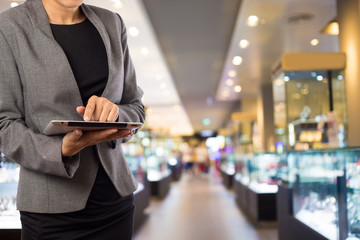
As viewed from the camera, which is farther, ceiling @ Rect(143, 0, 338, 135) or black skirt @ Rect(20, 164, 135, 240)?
ceiling @ Rect(143, 0, 338, 135)

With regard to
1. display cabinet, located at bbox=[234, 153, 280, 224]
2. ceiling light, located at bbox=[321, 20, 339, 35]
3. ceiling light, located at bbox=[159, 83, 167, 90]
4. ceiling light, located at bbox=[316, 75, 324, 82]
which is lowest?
display cabinet, located at bbox=[234, 153, 280, 224]

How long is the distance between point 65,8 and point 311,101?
5061mm

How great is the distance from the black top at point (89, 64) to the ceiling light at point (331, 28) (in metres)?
6.54

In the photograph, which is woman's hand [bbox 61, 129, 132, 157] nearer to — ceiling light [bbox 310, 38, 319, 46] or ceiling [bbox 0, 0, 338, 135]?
ceiling [bbox 0, 0, 338, 135]

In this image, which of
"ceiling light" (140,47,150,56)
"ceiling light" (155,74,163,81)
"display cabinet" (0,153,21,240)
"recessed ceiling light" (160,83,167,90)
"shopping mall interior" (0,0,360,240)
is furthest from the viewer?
"recessed ceiling light" (160,83,167,90)

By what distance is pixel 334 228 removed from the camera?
2779 mm

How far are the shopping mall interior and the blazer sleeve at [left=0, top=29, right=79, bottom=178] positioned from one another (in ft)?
5.04

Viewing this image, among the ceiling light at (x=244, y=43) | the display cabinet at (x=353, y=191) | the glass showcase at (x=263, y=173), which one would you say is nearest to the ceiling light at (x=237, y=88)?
the ceiling light at (x=244, y=43)

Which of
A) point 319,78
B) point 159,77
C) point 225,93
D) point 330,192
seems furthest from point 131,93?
point 225,93

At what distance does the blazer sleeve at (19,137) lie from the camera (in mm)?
801

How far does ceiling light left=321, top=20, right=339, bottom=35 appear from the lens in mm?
6784

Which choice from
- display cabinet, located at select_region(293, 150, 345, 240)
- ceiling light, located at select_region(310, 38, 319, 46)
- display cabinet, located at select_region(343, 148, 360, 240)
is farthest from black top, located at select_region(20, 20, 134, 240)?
ceiling light, located at select_region(310, 38, 319, 46)

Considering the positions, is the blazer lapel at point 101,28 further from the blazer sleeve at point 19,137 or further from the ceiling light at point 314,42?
the ceiling light at point 314,42

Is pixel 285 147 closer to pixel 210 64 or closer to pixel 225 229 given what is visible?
pixel 225 229
